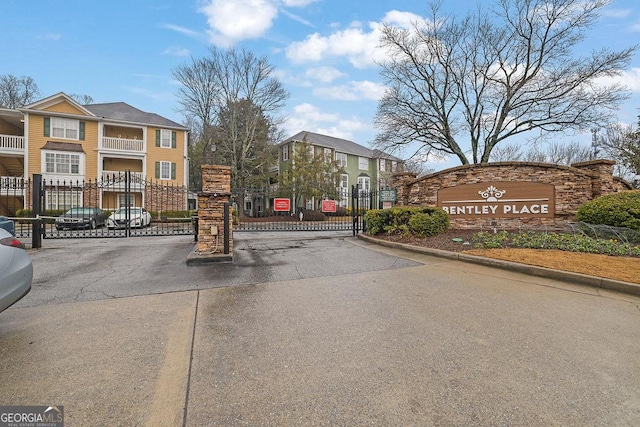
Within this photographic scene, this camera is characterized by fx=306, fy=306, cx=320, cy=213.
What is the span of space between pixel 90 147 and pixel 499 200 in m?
27.9

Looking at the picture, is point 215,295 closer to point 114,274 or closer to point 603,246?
point 114,274

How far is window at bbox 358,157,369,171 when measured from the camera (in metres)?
39.5

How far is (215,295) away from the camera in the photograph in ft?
14.4

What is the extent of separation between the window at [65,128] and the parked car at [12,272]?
26.5 metres

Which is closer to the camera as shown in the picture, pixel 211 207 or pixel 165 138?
pixel 211 207

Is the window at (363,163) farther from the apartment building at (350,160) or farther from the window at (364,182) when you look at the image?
the window at (364,182)

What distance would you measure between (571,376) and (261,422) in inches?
94.2

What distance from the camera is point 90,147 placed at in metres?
23.8

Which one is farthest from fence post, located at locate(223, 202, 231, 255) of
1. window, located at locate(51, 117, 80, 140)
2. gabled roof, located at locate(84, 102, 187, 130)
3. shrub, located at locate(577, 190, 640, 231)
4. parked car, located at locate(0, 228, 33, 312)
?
window, located at locate(51, 117, 80, 140)

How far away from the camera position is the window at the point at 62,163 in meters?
22.1

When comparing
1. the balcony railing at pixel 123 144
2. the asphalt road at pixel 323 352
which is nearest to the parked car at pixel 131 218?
the balcony railing at pixel 123 144

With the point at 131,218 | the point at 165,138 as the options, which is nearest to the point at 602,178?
the point at 131,218

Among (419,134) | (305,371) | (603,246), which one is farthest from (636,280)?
(419,134)

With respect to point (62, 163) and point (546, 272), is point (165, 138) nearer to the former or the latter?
point (62, 163)
